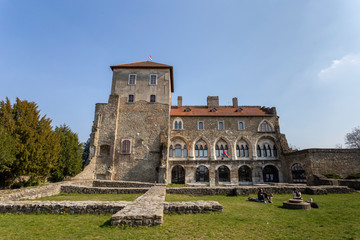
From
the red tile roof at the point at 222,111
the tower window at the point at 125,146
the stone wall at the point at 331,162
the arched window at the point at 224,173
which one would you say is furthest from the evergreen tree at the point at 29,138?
the stone wall at the point at 331,162

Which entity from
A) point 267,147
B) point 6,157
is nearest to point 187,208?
point 6,157

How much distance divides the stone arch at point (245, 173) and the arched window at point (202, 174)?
5.16 metres

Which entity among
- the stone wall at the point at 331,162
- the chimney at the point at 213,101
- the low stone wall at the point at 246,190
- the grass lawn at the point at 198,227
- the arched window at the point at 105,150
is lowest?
the grass lawn at the point at 198,227

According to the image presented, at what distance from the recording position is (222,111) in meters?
30.1

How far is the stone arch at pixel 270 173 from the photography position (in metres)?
27.2

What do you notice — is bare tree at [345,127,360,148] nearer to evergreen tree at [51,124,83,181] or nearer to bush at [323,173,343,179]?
bush at [323,173,343,179]

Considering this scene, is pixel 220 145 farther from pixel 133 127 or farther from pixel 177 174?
pixel 133 127

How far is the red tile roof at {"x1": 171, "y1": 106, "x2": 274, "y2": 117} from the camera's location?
28.9 m

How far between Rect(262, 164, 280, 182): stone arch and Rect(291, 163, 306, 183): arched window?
224cm

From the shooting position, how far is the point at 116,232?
17.2ft

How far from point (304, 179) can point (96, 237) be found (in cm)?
2722

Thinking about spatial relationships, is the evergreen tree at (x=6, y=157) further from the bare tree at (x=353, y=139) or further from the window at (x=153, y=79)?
the bare tree at (x=353, y=139)

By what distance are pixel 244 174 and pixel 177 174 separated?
33.5ft

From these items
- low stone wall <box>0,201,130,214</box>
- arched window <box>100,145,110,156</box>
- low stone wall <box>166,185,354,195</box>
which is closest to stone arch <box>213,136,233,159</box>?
low stone wall <box>166,185,354,195</box>
